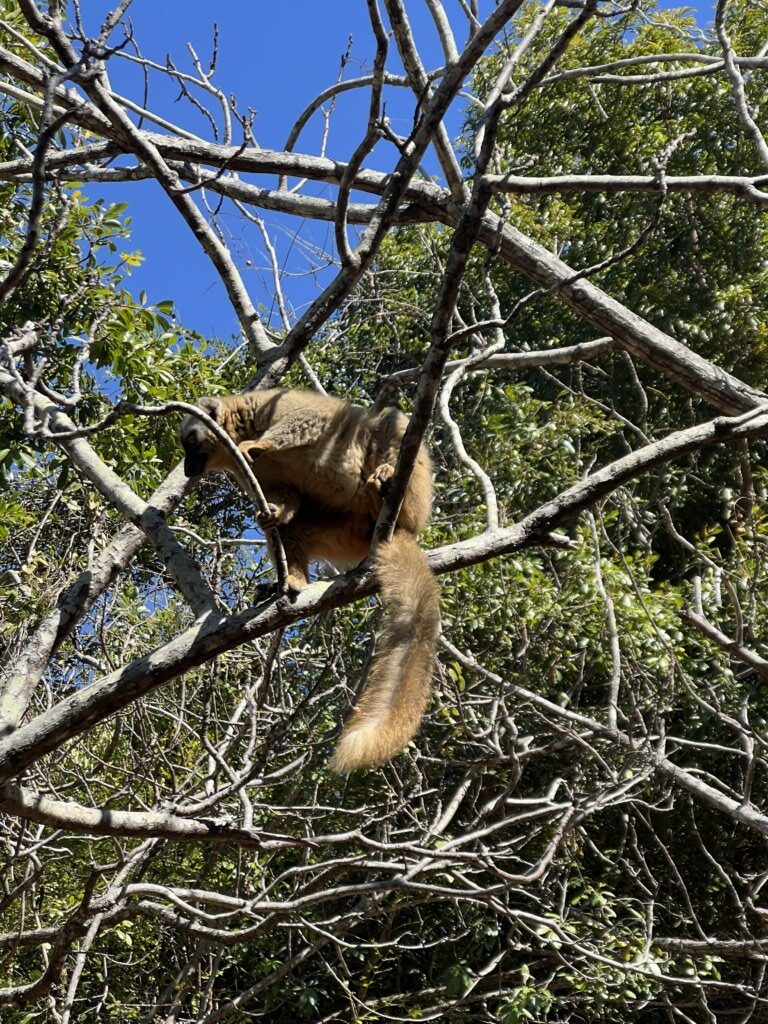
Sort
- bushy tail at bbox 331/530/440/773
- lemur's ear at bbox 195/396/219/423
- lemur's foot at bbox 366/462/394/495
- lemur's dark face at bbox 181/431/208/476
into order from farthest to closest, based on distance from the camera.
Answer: lemur's ear at bbox 195/396/219/423
lemur's dark face at bbox 181/431/208/476
lemur's foot at bbox 366/462/394/495
bushy tail at bbox 331/530/440/773

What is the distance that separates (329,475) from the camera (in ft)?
15.7

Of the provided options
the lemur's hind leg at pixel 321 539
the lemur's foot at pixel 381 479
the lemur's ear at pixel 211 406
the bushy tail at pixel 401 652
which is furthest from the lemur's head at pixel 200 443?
the bushy tail at pixel 401 652

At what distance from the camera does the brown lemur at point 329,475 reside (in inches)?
164

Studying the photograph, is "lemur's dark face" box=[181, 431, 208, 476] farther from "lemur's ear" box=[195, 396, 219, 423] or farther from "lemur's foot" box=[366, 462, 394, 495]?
"lemur's foot" box=[366, 462, 394, 495]

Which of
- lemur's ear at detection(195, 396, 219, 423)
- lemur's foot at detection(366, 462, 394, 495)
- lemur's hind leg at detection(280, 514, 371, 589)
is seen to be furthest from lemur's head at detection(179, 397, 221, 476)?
lemur's foot at detection(366, 462, 394, 495)

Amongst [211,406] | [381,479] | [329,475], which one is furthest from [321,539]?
[211,406]

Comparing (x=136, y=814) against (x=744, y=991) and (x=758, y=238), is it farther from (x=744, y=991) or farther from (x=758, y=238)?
(x=758, y=238)

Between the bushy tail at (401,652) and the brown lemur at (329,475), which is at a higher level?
the brown lemur at (329,475)

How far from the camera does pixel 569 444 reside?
797cm

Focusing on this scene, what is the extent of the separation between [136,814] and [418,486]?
194 centimetres

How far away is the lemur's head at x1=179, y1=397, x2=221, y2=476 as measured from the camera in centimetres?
485

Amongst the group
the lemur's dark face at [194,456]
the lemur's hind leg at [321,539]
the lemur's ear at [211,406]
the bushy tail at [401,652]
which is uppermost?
the lemur's ear at [211,406]

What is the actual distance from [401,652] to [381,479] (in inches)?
33.7

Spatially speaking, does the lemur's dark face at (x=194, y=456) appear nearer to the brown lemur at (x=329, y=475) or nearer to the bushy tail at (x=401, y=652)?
the brown lemur at (x=329, y=475)
